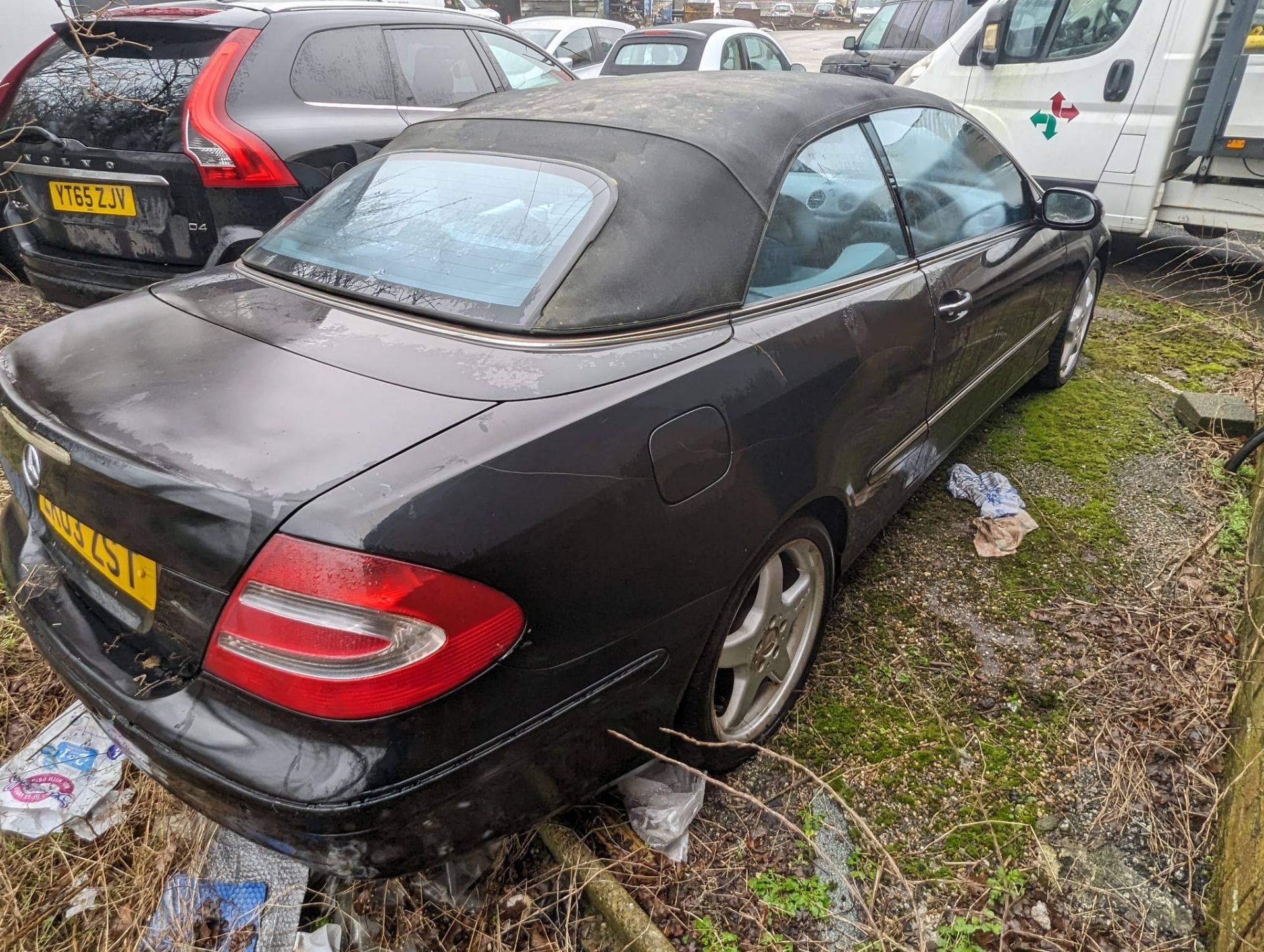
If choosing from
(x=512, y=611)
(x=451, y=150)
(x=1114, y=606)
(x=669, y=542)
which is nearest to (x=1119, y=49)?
(x=1114, y=606)

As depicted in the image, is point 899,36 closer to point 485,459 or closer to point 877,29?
point 877,29

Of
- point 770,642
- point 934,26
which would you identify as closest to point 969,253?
point 770,642

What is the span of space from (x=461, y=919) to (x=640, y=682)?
0.67 metres

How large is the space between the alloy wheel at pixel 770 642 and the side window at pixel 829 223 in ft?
2.23

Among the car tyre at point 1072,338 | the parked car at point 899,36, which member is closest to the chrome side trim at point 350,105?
the car tyre at point 1072,338

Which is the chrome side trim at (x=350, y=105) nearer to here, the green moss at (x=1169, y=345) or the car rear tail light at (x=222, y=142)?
the car rear tail light at (x=222, y=142)

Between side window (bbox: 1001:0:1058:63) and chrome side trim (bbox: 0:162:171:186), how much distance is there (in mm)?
5795

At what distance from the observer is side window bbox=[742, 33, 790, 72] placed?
8781mm

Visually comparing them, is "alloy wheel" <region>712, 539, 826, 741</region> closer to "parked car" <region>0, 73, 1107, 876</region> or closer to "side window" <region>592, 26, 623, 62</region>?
"parked car" <region>0, 73, 1107, 876</region>

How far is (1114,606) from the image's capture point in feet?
8.50

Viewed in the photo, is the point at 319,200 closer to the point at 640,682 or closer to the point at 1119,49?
the point at 640,682

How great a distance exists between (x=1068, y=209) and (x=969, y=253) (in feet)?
2.86

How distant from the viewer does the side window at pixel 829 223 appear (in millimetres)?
1938

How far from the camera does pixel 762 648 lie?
6.65 feet
